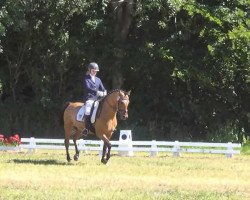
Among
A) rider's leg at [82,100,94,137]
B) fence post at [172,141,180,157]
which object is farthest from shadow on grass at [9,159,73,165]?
fence post at [172,141,180,157]

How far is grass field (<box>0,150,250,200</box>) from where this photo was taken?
9.79 metres

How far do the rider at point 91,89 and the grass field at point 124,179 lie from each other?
147 centimetres

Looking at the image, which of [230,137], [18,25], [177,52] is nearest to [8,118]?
[18,25]

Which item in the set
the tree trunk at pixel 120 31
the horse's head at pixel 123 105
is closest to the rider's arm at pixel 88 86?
the horse's head at pixel 123 105

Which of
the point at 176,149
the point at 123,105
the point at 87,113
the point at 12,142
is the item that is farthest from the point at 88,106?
the point at 12,142

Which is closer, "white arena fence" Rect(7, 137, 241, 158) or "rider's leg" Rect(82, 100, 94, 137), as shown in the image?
"rider's leg" Rect(82, 100, 94, 137)

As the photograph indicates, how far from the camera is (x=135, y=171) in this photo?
13781 millimetres

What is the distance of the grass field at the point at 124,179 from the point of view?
979cm

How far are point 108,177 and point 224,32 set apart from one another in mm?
13780

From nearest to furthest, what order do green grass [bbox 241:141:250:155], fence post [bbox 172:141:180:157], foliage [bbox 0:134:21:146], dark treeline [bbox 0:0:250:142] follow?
fence post [bbox 172:141:180:157], foliage [bbox 0:134:21:146], green grass [bbox 241:141:250:155], dark treeline [bbox 0:0:250:142]

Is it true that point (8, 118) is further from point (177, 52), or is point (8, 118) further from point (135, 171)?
point (135, 171)

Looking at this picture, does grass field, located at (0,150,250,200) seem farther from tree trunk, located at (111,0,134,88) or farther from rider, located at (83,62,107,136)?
tree trunk, located at (111,0,134,88)

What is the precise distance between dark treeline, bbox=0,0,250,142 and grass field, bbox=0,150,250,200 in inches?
330

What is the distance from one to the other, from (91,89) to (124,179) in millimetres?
4052
